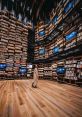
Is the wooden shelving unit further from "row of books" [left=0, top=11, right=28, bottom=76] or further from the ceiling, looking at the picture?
the ceiling

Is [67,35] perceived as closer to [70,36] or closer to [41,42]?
[70,36]

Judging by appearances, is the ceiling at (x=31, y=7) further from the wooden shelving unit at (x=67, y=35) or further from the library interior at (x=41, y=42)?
the wooden shelving unit at (x=67, y=35)

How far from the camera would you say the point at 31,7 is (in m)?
12.5

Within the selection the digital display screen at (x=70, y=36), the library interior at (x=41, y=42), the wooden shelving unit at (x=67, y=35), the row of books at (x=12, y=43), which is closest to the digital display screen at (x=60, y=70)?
the library interior at (x=41, y=42)

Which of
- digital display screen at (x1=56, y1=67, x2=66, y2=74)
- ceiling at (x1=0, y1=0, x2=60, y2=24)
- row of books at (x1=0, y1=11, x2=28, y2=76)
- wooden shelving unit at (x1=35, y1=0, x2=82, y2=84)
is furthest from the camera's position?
ceiling at (x1=0, y1=0, x2=60, y2=24)

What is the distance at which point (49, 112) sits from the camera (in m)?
2.37

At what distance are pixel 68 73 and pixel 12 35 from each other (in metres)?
6.35

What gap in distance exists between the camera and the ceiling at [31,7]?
11.1 m

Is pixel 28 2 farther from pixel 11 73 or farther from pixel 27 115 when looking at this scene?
pixel 27 115

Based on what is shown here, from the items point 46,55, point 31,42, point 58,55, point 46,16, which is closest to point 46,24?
point 46,16

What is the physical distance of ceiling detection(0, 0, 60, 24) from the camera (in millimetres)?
11105

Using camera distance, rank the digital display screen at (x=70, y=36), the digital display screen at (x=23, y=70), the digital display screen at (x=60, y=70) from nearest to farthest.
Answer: the digital display screen at (x=70, y=36)
the digital display screen at (x=60, y=70)
the digital display screen at (x=23, y=70)

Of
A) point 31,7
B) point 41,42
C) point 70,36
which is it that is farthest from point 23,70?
point 31,7

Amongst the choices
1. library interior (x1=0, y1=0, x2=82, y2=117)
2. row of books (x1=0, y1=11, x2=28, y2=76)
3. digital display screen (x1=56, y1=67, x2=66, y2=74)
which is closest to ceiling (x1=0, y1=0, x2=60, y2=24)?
library interior (x1=0, y1=0, x2=82, y2=117)
